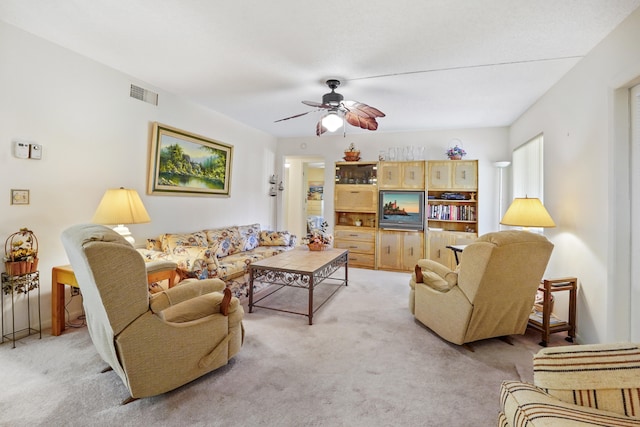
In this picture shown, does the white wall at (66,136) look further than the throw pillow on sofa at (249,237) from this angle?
No

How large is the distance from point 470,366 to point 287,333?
4.99 ft

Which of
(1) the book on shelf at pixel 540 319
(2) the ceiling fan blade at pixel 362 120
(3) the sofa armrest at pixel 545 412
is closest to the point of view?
(3) the sofa armrest at pixel 545 412

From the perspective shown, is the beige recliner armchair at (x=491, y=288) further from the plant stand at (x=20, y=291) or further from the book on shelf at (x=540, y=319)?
the plant stand at (x=20, y=291)

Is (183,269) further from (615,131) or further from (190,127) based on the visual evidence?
(615,131)

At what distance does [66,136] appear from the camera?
2.75 meters

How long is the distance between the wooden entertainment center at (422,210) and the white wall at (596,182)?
178 centimetres

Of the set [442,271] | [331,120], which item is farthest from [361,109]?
[442,271]

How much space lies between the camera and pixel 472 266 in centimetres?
229

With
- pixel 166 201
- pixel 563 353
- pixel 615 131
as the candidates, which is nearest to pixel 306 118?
pixel 166 201

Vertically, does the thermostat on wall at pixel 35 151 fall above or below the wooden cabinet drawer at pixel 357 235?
above

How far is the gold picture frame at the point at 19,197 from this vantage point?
244 centimetres

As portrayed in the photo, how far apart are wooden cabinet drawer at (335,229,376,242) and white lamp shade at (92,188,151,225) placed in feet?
11.5

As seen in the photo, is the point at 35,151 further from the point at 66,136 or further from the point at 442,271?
the point at 442,271

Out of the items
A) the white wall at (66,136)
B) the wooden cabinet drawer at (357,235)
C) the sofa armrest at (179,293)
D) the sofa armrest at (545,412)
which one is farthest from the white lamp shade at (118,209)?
the wooden cabinet drawer at (357,235)
